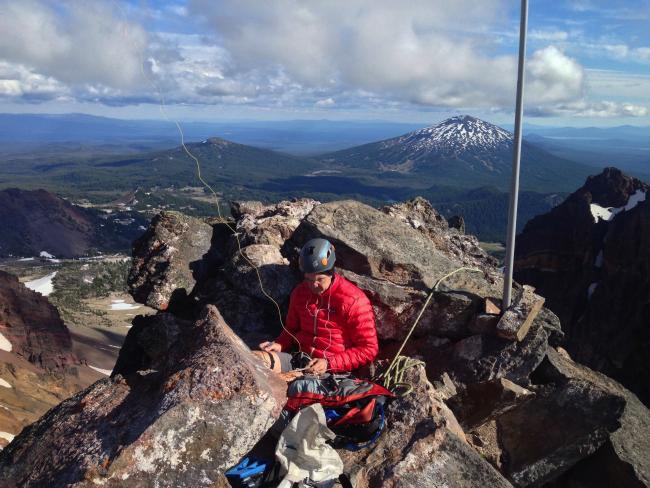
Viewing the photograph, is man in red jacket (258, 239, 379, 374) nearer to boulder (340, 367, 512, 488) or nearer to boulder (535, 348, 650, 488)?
boulder (340, 367, 512, 488)

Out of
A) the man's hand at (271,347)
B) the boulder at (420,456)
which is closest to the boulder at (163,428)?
the man's hand at (271,347)

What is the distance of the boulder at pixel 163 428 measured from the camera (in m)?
6.69

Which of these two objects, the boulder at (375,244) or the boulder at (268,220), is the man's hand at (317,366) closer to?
the boulder at (375,244)

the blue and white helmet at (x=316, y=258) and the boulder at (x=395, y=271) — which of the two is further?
the boulder at (x=395, y=271)

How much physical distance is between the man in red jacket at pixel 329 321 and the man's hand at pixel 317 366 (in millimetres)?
60

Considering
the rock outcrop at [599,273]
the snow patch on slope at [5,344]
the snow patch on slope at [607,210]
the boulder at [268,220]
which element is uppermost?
the boulder at [268,220]

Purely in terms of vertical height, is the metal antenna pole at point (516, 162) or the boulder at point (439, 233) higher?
the metal antenna pole at point (516, 162)

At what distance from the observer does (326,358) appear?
9469mm

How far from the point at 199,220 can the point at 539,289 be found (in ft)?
156

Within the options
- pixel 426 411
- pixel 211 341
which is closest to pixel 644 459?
pixel 426 411

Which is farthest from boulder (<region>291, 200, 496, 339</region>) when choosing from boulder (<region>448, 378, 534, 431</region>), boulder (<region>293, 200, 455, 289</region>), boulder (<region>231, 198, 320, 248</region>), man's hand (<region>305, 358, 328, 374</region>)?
man's hand (<region>305, 358, 328, 374</region>)

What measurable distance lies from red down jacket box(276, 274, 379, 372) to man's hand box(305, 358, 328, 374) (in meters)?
0.27

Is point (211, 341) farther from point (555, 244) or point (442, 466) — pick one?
point (555, 244)

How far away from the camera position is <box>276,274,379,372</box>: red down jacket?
375 inches
